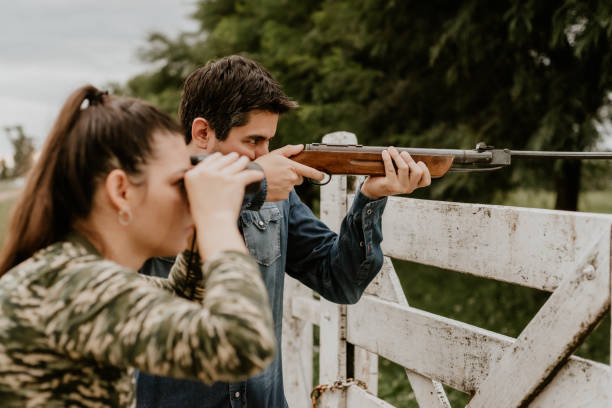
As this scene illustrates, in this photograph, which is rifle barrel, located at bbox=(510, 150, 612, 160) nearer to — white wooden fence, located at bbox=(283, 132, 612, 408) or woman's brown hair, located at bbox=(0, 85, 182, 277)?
white wooden fence, located at bbox=(283, 132, 612, 408)

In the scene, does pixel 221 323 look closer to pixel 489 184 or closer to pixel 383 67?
pixel 489 184

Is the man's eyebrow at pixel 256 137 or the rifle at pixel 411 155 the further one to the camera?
the man's eyebrow at pixel 256 137

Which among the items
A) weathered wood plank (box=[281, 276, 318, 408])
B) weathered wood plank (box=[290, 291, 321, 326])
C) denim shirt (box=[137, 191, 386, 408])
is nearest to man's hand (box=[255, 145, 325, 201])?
denim shirt (box=[137, 191, 386, 408])

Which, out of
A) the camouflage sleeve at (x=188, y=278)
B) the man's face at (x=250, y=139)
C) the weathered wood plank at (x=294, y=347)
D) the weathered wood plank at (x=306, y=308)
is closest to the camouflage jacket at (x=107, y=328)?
the camouflage sleeve at (x=188, y=278)

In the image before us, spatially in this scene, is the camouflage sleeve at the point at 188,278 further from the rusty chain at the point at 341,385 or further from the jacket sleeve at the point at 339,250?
the rusty chain at the point at 341,385

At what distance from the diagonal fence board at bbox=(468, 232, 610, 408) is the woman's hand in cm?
91

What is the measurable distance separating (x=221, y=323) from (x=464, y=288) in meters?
7.02

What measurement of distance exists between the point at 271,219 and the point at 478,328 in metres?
0.87

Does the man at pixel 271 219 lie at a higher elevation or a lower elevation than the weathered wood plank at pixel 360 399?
higher

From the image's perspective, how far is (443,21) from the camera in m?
5.48

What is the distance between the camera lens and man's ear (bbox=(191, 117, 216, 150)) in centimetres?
252

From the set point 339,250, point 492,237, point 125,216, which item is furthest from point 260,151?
point 125,216

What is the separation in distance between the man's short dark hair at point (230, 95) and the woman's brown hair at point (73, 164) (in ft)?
3.49

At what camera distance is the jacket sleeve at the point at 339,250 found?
2117 mm
